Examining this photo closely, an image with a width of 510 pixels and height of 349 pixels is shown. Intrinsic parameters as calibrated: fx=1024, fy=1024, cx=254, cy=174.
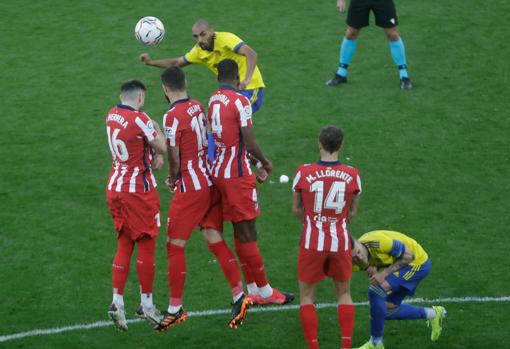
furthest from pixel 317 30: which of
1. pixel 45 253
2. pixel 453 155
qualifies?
pixel 45 253

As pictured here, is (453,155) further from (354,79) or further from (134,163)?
(134,163)

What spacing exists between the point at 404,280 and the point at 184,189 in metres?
2.31

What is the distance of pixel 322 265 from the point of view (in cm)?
932

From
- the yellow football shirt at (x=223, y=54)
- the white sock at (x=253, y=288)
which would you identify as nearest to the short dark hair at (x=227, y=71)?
the white sock at (x=253, y=288)

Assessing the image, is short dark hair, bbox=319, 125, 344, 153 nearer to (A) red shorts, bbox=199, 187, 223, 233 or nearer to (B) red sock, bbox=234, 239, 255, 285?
(A) red shorts, bbox=199, 187, 223, 233

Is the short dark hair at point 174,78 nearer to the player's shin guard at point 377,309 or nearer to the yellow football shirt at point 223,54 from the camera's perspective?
the player's shin guard at point 377,309

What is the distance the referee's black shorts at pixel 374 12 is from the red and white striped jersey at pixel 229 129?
22.4ft

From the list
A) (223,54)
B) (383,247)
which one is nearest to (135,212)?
(383,247)

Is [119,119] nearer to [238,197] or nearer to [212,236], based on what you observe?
[238,197]

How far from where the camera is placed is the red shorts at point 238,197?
33.4ft

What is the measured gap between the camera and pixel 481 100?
16.1m

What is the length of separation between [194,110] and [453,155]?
222 inches

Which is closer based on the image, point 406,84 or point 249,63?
point 249,63

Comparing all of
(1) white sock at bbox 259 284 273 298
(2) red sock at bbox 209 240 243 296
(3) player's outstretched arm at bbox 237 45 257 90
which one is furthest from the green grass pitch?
(3) player's outstretched arm at bbox 237 45 257 90
